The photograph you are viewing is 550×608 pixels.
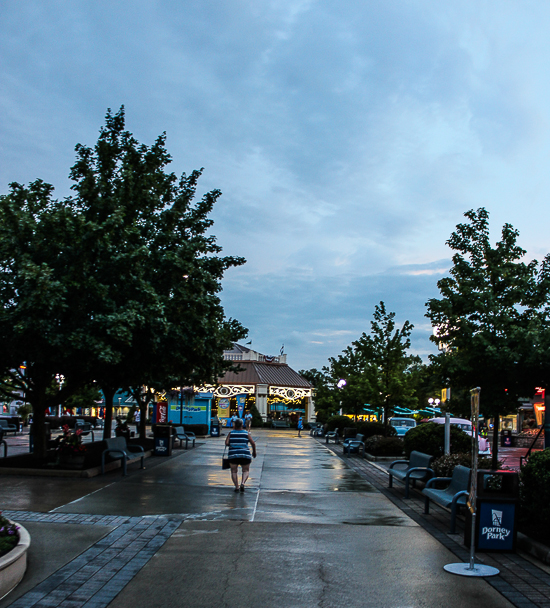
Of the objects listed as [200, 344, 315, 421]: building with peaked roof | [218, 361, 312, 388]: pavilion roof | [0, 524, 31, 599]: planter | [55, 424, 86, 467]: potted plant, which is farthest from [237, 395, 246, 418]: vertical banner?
Result: [0, 524, 31, 599]: planter

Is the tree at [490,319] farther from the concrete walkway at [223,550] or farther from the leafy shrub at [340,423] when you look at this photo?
the leafy shrub at [340,423]

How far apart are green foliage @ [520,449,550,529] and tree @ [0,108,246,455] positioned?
8.74 meters

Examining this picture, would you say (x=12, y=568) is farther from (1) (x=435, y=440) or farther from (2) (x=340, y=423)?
(2) (x=340, y=423)

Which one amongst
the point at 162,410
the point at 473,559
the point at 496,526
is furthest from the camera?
the point at 162,410

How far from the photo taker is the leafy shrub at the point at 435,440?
52.7ft

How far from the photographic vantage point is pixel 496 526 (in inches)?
328

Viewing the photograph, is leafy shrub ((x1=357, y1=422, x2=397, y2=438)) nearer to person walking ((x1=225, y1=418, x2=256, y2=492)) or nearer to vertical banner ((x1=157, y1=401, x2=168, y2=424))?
vertical banner ((x1=157, y1=401, x2=168, y2=424))

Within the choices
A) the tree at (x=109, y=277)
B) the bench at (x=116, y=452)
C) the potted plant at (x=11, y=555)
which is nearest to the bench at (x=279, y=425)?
the tree at (x=109, y=277)

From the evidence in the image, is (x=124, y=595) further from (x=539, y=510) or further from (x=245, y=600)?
(x=539, y=510)

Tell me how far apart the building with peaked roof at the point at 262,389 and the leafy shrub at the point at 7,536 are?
46.6 m

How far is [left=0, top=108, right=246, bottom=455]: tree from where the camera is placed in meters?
14.5

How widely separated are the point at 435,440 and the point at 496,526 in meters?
7.95

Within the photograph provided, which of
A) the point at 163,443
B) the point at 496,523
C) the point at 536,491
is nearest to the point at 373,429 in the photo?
the point at 163,443

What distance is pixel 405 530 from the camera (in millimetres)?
9641
